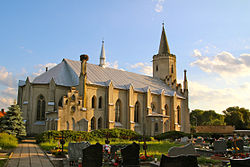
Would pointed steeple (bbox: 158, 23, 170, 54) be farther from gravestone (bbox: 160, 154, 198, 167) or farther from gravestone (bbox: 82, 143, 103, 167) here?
gravestone (bbox: 160, 154, 198, 167)

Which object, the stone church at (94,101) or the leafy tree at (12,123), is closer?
the leafy tree at (12,123)

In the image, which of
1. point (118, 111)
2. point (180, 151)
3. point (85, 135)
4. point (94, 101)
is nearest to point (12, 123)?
point (85, 135)

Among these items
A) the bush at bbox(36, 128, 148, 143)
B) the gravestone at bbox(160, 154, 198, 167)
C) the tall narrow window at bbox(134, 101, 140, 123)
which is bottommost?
the bush at bbox(36, 128, 148, 143)

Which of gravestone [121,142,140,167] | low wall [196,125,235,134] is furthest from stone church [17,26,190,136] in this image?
gravestone [121,142,140,167]

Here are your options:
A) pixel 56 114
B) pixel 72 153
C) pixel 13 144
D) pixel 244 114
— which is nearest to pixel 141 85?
pixel 56 114

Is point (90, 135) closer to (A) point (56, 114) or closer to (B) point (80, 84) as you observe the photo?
(A) point (56, 114)

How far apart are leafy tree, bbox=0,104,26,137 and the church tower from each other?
34.7m

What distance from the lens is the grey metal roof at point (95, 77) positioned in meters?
36.2

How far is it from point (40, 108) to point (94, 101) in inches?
328

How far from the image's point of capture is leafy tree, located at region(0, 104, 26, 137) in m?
26.7

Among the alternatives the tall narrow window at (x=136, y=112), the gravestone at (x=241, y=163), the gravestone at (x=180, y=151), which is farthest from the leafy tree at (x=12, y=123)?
the gravestone at (x=241, y=163)

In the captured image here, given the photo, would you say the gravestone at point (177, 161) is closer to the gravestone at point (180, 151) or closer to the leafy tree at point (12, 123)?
the gravestone at point (180, 151)

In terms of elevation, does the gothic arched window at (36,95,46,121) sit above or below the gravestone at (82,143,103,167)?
above

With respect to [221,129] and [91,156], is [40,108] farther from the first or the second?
[221,129]
